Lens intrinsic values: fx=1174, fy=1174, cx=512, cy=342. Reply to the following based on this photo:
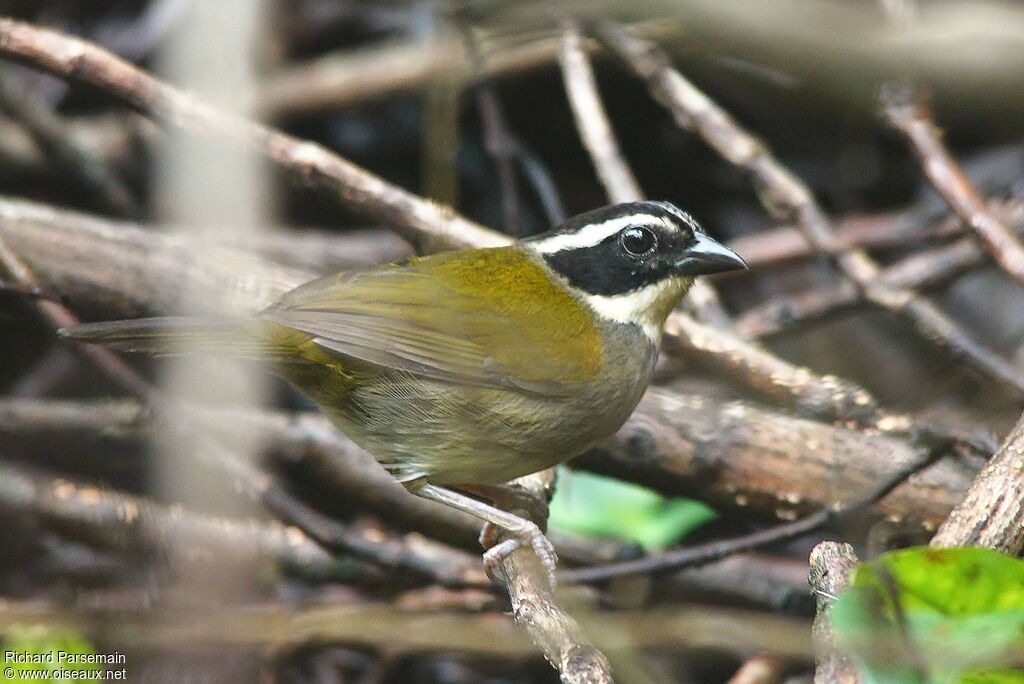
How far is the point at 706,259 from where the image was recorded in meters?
3.71

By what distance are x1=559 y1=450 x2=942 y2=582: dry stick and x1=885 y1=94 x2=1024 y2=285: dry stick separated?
3.47ft

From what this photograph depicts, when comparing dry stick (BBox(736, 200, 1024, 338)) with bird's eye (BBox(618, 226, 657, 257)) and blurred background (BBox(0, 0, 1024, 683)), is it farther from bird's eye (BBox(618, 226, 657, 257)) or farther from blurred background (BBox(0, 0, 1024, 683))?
bird's eye (BBox(618, 226, 657, 257))

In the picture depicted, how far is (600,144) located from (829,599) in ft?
9.69

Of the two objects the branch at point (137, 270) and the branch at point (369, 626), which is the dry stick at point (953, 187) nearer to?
the branch at point (137, 270)

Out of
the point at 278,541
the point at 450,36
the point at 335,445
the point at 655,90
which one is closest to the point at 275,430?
the point at 335,445

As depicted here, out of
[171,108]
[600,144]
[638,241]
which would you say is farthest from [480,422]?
[600,144]

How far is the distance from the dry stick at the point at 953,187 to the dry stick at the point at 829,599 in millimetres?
2001

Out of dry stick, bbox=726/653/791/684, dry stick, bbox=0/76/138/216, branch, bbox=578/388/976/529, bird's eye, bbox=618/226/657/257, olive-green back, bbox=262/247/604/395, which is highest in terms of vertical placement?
dry stick, bbox=0/76/138/216

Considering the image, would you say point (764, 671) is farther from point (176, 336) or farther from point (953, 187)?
point (176, 336)

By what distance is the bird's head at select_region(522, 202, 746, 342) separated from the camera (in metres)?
3.73

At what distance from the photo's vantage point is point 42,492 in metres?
4.74

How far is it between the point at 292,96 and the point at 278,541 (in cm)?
286

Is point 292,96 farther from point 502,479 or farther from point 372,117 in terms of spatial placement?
point 502,479

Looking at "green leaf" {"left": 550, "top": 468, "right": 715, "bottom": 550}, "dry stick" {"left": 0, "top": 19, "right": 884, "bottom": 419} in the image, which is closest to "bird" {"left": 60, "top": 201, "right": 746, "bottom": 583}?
"dry stick" {"left": 0, "top": 19, "right": 884, "bottom": 419}
